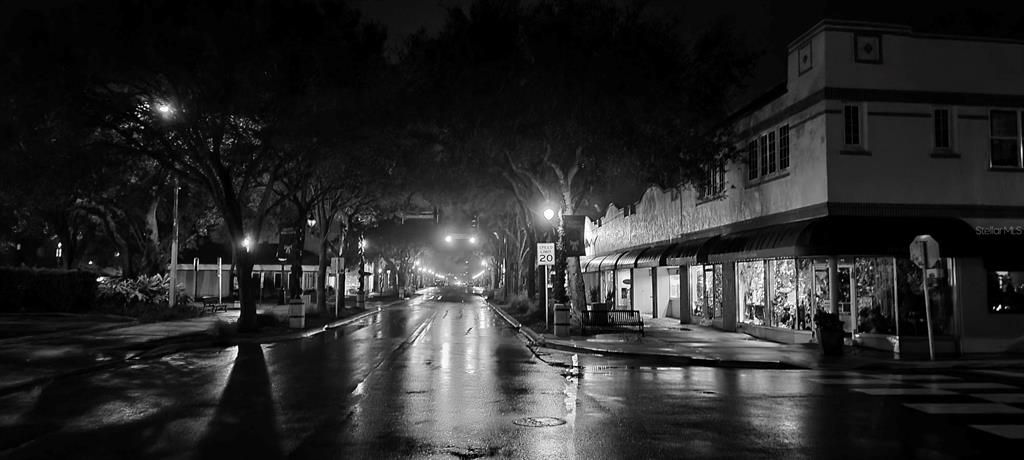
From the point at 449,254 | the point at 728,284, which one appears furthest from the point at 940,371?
the point at 449,254

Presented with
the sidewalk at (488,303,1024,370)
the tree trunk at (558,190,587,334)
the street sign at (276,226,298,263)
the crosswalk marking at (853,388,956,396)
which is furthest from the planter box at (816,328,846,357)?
the street sign at (276,226,298,263)

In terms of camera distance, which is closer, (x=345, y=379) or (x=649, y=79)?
(x=345, y=379)

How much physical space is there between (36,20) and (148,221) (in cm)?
1746

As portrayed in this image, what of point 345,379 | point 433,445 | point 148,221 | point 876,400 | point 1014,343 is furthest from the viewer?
point 148,221

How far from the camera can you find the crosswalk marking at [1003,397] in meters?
→ 12.5

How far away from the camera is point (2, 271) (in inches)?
1308

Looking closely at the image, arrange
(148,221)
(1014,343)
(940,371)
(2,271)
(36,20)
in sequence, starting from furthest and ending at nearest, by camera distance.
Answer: (148,221) → (2,271) → (36,20) → (1014,343) → (940,371)

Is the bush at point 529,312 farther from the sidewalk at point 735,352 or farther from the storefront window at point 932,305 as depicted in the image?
the storefront window at point 932,305

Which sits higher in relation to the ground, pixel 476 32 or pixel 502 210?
pixel 476 32

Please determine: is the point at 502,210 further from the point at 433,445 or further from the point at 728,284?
the point at 433,445

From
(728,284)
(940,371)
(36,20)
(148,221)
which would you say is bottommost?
(940,371)

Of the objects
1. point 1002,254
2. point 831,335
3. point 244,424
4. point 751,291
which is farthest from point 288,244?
point 1002,254

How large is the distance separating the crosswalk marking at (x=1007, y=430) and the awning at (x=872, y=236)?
1068 cm

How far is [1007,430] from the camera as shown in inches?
392
